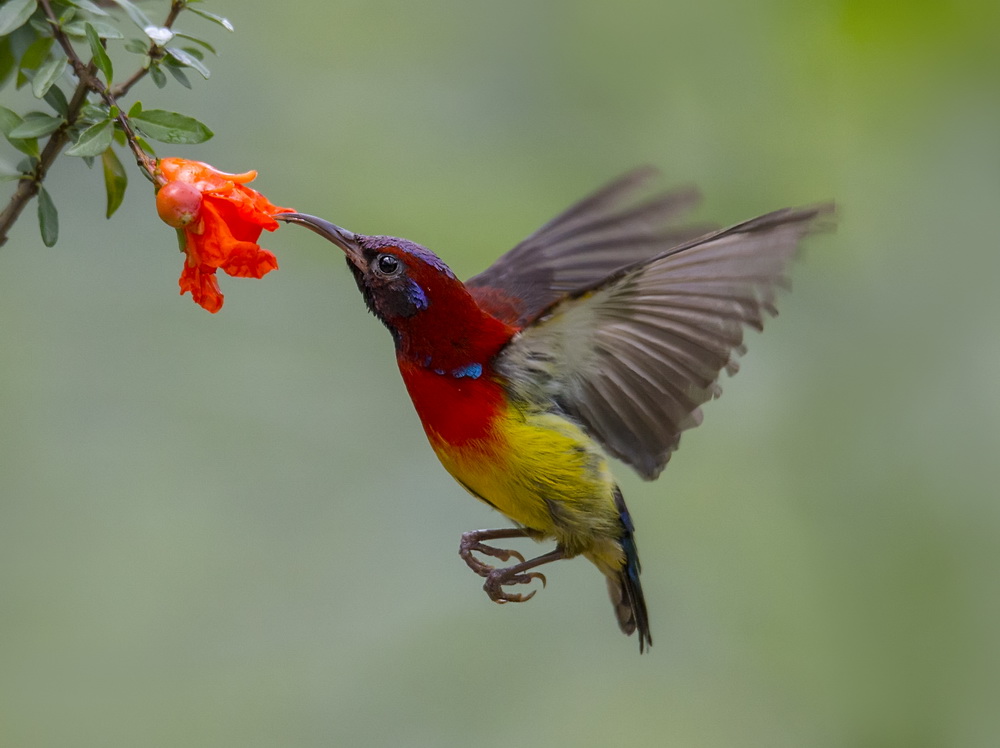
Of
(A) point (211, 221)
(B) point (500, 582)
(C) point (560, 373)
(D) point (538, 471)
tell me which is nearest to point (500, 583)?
(B) point (500, 582)

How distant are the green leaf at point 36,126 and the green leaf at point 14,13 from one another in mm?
105

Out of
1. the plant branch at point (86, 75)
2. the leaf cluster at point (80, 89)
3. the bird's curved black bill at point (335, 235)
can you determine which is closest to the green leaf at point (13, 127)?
the leaf cluster at point (80, 89)

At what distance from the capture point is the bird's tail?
7.55 ft

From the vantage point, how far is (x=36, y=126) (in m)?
1.37

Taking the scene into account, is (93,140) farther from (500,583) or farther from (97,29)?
(500,583)

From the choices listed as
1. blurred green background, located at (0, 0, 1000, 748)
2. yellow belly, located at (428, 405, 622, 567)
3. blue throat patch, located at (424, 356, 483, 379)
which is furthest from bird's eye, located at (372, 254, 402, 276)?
blurred green background, located at (0, 0, 1000, 748)

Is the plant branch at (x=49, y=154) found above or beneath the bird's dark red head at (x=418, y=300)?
above

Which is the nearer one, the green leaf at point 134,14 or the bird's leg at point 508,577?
the green leaf at point 134,14

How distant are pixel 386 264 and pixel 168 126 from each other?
61cm

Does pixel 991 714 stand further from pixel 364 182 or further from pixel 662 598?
pixel 364 182

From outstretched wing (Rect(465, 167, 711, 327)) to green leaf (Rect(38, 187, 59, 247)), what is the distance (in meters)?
1.11

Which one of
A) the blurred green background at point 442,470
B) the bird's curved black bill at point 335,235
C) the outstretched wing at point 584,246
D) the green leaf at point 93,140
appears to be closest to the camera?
the green leaf at point 93,140

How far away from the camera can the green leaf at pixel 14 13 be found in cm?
131

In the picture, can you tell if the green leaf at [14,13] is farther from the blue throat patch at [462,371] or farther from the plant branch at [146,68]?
the blue throat patch at [462,371]
